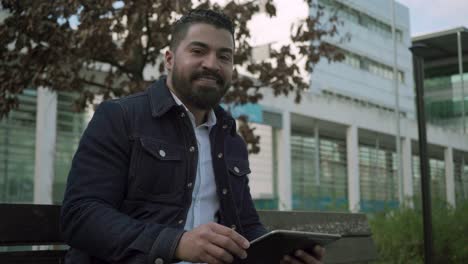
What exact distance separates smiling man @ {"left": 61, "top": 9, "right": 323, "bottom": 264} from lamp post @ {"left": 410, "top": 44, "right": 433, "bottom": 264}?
487cm

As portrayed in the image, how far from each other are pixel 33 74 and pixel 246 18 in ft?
8.16

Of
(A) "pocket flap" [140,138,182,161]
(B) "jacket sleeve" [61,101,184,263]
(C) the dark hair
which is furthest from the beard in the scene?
(B) "jacket sleeve" [61,101,184,263]

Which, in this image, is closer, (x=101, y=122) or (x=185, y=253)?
(x=185, y=253)

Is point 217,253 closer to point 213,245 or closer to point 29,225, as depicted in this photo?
point 213,245

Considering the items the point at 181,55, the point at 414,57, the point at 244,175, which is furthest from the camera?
the point at 414,57

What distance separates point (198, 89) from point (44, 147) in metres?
13.4

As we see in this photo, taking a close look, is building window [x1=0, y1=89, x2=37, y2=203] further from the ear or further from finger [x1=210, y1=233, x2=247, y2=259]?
finger [x1=210, y1=233, x2=247, y2=259]

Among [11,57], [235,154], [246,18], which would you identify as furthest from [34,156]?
[235,154]

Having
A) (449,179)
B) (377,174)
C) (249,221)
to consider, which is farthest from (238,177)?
(377,174)

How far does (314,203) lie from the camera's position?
15.9 m

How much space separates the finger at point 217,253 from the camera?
6.40 feet

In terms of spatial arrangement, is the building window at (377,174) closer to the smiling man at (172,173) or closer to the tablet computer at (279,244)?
the smiling man at (172,173)

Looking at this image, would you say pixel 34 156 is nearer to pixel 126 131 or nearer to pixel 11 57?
pixel 11 57

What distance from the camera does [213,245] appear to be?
196 cm
